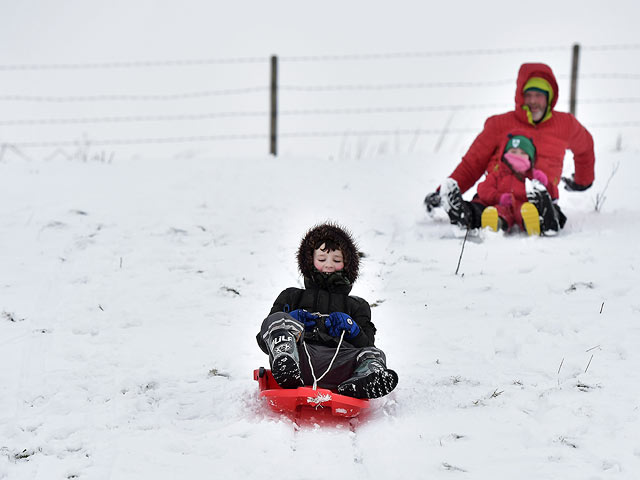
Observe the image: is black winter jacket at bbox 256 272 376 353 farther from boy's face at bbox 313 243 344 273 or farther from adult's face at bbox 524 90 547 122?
adult's face at bbox 524 90 547 122

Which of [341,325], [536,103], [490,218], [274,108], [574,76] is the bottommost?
[341,325]

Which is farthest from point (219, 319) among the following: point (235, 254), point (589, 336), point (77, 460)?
point (589, 336)

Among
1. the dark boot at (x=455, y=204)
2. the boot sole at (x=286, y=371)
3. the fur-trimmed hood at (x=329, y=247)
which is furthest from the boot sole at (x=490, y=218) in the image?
the boot sole at (x=286, y=371)

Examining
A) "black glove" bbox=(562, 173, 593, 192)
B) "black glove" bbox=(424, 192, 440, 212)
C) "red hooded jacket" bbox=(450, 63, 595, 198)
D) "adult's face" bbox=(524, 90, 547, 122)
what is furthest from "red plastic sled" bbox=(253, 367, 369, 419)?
"black glove" bbox=(562, 173, 593, 192)

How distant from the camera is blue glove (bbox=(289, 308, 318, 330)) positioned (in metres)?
3.30

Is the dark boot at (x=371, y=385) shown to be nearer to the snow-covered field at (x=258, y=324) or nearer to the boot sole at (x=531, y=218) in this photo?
the snow-covered field at (x=258, y=324)

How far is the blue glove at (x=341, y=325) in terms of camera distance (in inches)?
128

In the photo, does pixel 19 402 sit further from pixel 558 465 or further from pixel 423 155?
pixel 423 155

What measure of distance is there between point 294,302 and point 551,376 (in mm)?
1161

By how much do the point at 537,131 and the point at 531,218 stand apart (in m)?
0.77

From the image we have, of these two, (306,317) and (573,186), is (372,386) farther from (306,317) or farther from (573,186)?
(573,186)

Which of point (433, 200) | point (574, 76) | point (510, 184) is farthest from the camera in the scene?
point (574, 76)

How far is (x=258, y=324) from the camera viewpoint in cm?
399

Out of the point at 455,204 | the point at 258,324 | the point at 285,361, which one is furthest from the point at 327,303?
the point at 455,204
